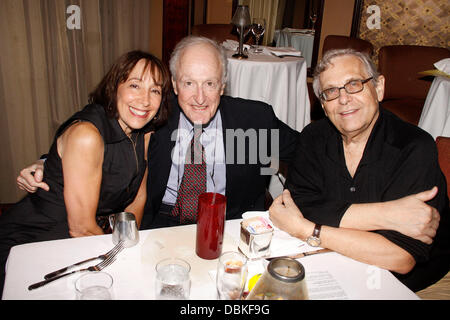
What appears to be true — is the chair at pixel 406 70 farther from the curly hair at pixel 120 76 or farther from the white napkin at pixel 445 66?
the curly hair at pixel 120 76

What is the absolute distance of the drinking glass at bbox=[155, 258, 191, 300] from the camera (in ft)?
3.00

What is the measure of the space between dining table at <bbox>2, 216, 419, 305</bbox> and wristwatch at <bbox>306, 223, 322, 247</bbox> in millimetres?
20

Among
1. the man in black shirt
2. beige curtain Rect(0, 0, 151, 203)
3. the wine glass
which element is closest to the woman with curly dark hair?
the man in black shirt

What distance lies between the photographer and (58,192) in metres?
1.60

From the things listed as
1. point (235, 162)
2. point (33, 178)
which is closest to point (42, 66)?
point (33, 178)

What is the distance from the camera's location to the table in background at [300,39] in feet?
20.7

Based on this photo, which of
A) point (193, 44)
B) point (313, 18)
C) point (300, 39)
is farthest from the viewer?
point (300, 39)

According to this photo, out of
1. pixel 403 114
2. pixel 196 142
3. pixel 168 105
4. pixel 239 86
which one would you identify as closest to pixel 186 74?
pixel 168 105

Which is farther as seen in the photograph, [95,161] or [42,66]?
[42,66]

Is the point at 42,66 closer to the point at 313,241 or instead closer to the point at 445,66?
→ the point at 313,241

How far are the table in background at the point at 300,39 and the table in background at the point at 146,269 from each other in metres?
5.68

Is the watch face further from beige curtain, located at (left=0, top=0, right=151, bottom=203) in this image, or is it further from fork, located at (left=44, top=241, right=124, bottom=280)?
beige curtain, located at (left=0, top=0, right=151, bottom=203)

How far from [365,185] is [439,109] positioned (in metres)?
2.18

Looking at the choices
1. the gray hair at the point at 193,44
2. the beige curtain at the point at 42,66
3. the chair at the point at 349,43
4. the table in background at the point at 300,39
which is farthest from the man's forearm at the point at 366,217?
the table in background at the point at 300,39
